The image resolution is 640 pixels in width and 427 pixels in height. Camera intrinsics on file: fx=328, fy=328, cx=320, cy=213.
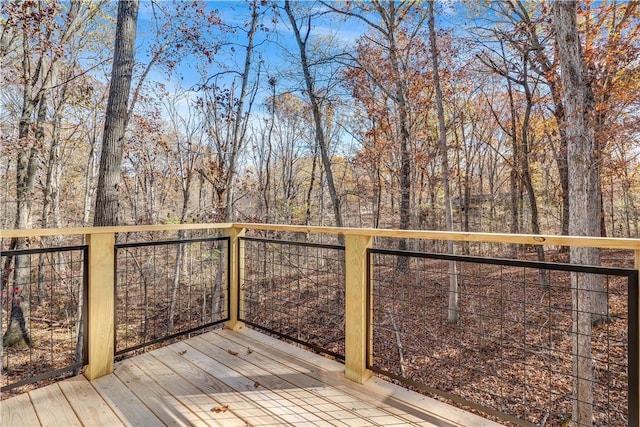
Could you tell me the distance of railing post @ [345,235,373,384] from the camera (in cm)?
222

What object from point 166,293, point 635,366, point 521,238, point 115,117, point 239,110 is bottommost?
point 166,293

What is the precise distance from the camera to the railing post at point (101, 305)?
7.14 feet

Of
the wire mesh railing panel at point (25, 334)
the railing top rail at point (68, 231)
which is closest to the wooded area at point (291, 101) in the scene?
the wire mesh railing panel at point (25, 334)

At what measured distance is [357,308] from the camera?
2.25 m

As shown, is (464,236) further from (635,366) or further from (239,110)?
(239,110)

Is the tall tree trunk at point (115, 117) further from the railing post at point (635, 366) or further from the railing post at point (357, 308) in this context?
the railing post at point (635, 366)

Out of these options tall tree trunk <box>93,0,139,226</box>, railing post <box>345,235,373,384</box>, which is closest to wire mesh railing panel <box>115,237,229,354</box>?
tall tree trunk <box>93,0,139,226</box>

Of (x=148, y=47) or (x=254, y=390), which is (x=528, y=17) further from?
(x=254, y=390)

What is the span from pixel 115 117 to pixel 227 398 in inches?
126

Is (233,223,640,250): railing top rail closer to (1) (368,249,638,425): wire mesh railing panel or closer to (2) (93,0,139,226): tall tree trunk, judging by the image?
(1) (368,249,638,425): wire mesh railing panel

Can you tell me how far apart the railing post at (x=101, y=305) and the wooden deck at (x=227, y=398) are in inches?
4.5

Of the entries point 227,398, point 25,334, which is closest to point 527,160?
point 227,398

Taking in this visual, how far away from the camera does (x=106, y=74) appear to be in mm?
7199

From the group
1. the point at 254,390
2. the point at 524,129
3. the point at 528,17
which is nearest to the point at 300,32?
the point at 528,17
